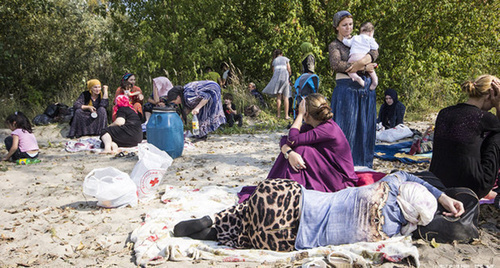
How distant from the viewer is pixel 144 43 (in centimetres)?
1090

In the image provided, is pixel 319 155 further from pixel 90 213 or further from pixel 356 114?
pixel 90 213

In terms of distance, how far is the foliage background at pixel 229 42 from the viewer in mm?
11109

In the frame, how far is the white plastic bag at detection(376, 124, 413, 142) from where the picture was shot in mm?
8039

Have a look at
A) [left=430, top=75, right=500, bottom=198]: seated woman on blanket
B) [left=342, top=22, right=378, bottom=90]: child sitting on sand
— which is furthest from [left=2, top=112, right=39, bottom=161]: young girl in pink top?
[left=430, top=75, right=500, bottom=198]: seated woman on blanket

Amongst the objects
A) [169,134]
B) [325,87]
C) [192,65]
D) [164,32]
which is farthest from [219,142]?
[325,87]

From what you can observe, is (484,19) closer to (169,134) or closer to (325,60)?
(325,60)

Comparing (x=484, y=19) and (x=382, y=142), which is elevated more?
(x=484, y=19)

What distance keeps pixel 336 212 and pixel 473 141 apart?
164 centimetres

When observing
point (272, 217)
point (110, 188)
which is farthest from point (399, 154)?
point (110, 188)

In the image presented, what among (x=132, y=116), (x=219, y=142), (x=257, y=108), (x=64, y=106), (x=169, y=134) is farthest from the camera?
(x=257, y=108)

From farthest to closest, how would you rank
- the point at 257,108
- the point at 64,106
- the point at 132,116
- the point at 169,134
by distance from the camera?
the point at 257,108
the point at 64,106
the point at 132,116
the point at 169,134

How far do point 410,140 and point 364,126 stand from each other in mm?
3197

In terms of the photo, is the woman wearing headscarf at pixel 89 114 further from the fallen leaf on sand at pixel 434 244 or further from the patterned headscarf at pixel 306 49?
the fallen leaf on sand at pixel 434 244

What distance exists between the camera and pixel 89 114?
9.08m
